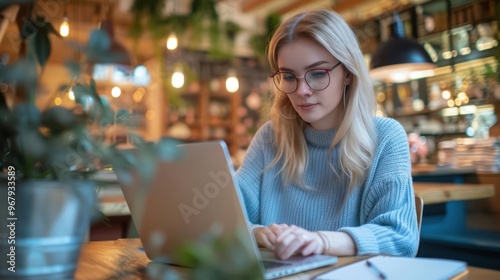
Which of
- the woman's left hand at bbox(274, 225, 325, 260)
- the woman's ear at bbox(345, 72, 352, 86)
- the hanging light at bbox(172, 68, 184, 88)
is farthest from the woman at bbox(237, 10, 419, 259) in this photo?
the hanging light at bbox(172, 68, 184, 88)

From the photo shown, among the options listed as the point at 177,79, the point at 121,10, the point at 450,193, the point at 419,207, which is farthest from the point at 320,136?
the point at 121,10

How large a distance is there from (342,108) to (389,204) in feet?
1.23

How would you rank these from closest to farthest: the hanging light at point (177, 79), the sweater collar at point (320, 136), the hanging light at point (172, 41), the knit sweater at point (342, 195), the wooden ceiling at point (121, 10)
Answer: the knit sweater at point (342, 195) < the sweater collar at point (320, 136) < the hanging light at point (172, 41) < the wooden ceiling at point (121, 10) < the hanging light at point (177, 79)

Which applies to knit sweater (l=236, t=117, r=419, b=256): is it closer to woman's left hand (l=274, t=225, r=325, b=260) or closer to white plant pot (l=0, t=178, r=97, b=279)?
woman's left hand (l=274, t=225, r=325, b=260)

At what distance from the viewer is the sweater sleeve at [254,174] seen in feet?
5.16

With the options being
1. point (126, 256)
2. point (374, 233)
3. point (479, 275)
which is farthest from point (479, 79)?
point (126, 256)

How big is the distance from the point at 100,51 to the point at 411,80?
5573 millimetres

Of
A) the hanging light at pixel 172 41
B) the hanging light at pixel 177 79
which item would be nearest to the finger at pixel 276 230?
the hanging light at pixel 172 41

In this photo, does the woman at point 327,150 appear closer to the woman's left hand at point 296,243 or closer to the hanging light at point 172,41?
the woman's left hand at point 296,243

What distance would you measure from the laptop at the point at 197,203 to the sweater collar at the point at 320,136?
1.98 feet

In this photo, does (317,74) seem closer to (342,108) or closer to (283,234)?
(342,108)

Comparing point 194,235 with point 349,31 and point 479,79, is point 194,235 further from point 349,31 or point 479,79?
point 479,79

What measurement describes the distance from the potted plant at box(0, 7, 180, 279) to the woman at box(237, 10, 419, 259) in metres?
0.70

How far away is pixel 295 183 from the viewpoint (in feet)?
4.96
